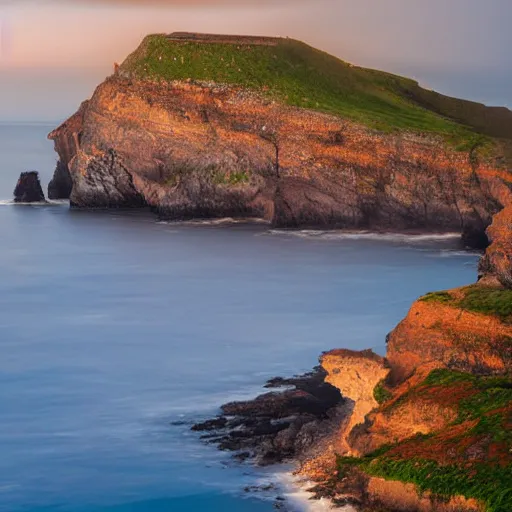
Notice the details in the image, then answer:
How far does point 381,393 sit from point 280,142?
176 ft

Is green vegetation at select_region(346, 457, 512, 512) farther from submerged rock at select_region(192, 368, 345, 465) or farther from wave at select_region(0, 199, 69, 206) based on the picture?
wave at select_region(0, 199, 69, 206)

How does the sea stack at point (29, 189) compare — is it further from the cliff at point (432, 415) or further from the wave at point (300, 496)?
the wave at point (300, 496)

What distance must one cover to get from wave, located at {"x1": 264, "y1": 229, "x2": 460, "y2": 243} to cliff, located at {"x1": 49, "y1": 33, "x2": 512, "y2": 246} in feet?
3.58

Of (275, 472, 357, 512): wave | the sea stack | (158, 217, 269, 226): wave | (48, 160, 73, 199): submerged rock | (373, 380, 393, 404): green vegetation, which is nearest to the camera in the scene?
(275, 472, 357, 512): wave

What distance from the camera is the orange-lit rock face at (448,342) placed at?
101ft

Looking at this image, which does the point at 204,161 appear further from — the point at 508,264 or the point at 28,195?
the point at 508,264

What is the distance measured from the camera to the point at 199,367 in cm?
4281

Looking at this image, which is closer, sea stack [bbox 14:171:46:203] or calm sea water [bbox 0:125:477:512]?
calm sea water [bbox 0:125:477:512]

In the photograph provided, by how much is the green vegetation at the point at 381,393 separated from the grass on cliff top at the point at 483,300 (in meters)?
2.62

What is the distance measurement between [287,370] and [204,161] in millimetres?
45360

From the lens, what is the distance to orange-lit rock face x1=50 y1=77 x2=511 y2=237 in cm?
7812

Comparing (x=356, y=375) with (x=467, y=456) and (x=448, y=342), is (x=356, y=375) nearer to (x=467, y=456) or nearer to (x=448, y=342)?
(x=448, y=342)

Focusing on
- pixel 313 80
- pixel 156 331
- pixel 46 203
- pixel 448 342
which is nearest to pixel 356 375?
pixel 448 342

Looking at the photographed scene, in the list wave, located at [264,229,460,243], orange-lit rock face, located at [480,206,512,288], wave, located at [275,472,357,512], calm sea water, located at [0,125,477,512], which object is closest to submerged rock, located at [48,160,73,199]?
calm sea water, located at [0,125,477,512]
